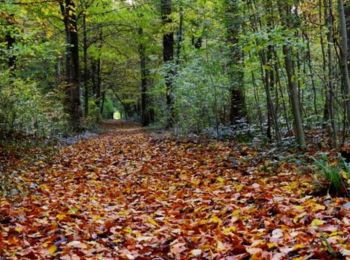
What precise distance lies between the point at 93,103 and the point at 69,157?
64.4ft

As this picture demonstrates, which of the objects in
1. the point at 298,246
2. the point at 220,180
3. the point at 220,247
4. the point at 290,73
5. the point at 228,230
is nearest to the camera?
the point at 298,246

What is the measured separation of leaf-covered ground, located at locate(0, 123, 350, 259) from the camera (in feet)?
12.2

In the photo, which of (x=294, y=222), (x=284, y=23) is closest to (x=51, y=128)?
(x=284, y=23)

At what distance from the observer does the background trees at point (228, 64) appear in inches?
315

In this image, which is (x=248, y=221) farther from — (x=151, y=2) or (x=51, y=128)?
(x=151, y=2)

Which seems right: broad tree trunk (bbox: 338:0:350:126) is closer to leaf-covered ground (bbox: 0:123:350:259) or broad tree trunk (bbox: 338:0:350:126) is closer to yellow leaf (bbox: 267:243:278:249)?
leaf-covered ground (bbox: 0:123:350:259)

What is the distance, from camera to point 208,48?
12.0m

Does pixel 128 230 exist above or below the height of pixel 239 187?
below

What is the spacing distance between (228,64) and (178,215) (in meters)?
7.75

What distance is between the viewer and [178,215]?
17.3 feet

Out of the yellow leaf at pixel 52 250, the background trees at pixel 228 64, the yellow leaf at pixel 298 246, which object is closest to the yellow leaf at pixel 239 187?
the background trees at pixel 228 64

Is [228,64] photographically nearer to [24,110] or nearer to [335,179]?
[24,110]

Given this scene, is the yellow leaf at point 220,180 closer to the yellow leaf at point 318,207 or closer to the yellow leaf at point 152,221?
the yellow leaf at point 152,221

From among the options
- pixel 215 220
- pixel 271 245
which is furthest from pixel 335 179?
pixel 271 245
